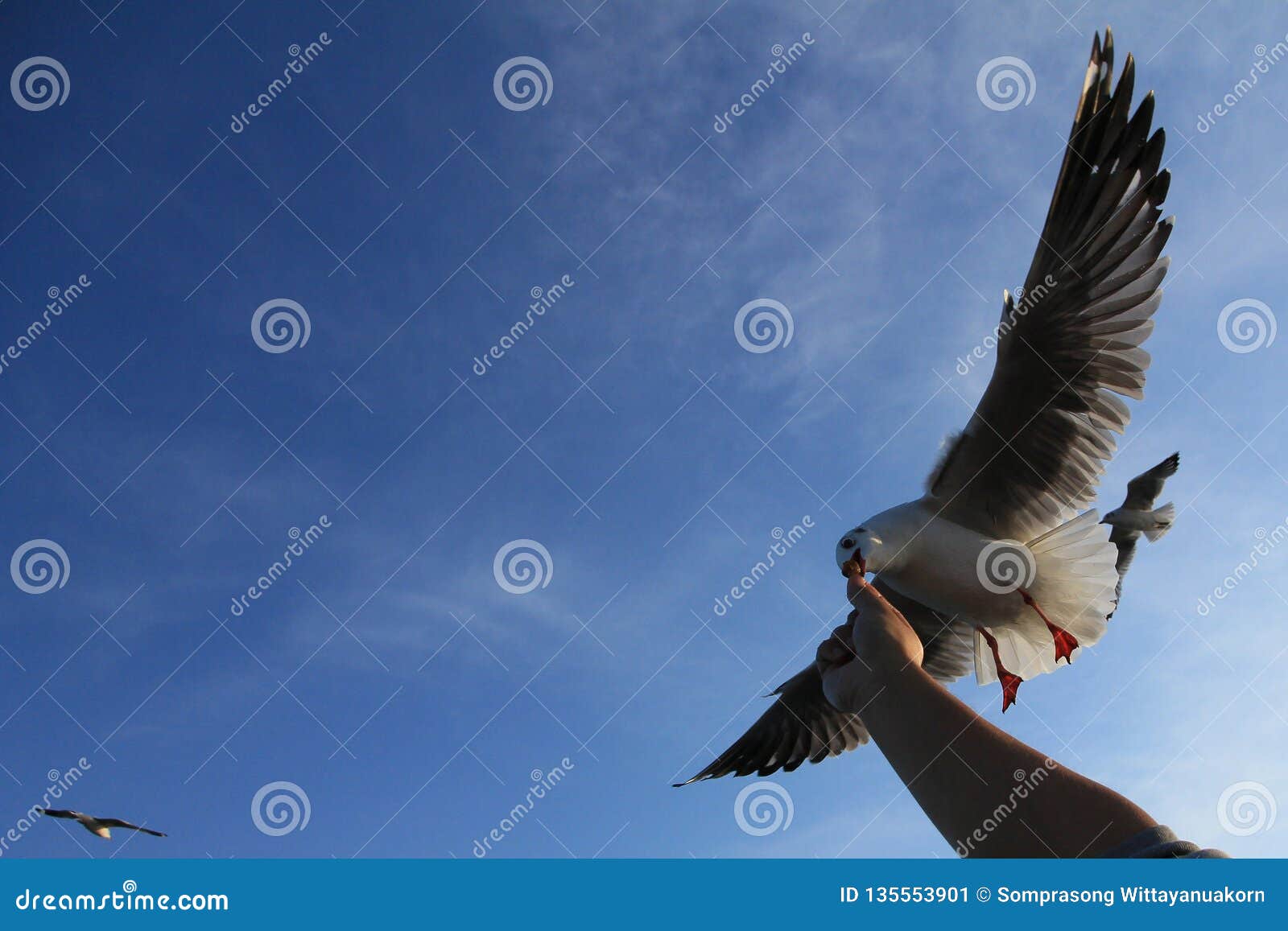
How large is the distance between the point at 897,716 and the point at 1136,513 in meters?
5.32

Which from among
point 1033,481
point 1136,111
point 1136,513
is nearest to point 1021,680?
point 1033,481

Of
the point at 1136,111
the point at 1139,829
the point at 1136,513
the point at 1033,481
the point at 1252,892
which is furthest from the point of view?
the point at 1136,513

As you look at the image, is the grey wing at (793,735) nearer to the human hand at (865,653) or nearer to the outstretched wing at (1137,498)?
the outstretched wing at (1137,498)

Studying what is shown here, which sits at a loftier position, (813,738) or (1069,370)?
(1069,370)

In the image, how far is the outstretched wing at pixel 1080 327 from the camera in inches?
200

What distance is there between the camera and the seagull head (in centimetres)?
505

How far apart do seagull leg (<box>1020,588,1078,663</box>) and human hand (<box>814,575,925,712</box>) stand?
342 centimetres

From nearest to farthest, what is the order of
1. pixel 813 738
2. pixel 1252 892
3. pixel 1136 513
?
pixel 1252 892 → pixel 1136 513 → pixel 813 738

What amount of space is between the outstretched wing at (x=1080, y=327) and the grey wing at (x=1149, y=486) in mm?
1149

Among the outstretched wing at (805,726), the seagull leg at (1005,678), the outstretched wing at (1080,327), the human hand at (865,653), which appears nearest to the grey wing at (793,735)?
the outstretched wing at (805,726)

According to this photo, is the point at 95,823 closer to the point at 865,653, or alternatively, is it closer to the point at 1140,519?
the point at 865,653

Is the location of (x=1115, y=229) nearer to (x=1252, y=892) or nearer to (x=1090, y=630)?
(x=1090, y=630)

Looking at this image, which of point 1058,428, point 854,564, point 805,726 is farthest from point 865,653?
point 805,726

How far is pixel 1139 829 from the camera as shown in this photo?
4.91ft
